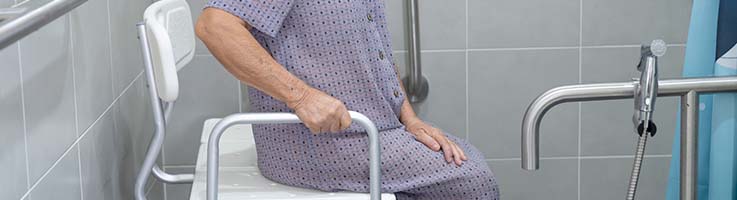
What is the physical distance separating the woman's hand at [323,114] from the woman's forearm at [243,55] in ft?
0.09

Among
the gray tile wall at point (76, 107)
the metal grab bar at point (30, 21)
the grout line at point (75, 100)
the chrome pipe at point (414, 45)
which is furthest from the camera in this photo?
the chrome pipe at point (414, 45)

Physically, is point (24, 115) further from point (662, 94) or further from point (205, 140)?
point (662, 94)

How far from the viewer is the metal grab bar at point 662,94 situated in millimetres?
1515

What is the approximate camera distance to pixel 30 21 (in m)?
1.47

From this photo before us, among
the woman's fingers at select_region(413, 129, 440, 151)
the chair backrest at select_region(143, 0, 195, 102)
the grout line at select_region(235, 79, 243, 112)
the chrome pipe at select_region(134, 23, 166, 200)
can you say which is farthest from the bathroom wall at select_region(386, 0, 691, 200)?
the chrome pipe at select_region(134, 23, 166, 200)

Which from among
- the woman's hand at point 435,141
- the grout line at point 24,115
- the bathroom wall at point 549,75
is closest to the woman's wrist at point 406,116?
the woman's hand at point 435,141

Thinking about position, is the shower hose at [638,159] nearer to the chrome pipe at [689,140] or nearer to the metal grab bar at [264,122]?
the chrome pipe at [689,140]

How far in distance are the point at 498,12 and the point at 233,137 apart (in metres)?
0.86

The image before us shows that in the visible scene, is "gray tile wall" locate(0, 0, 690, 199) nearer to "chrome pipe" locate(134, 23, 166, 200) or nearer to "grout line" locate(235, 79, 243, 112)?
"grout line" locate(235, 79, 243, 112)

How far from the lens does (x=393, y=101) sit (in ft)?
8.00

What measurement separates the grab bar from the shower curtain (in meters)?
1.18

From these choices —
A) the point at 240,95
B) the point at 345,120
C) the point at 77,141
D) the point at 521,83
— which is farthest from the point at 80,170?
the point at 521,83

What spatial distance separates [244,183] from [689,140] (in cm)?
104

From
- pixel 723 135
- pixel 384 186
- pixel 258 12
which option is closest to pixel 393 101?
pixel 384 186
